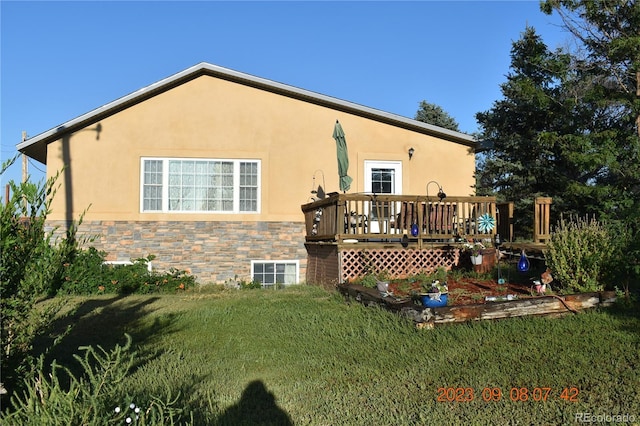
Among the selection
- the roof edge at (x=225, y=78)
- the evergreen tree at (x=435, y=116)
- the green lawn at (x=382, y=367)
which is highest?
the evergreen tree at (x=435, y=116)

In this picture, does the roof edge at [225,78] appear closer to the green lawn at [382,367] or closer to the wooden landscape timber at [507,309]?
the green lawn at [382,367]

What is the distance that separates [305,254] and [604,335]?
8750mm

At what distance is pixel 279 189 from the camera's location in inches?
546

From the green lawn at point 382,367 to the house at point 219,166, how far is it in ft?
16.7

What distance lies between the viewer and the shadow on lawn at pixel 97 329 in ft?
21.6

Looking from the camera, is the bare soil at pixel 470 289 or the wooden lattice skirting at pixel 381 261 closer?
the bare soil at pixel 470 289

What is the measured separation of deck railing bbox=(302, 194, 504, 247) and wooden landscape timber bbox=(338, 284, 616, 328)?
3.94 metres

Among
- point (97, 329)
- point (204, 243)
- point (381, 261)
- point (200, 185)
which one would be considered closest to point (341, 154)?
point (381, 261)

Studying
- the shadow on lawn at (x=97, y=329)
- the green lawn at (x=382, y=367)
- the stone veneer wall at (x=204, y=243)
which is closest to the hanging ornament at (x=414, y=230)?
the green lawn at (x=382, y=367)

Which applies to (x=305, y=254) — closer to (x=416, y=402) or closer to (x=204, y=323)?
(x=204, y=323)

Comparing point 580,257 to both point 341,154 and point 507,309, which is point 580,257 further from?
point 341,154

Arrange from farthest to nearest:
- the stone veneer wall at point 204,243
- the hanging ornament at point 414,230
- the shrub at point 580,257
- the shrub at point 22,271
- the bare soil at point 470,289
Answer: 1. the stone veneer wall at point 204,243
2. the hanging ornament at point 414,230
3. the bare soil at point 470,289
4. the shrub at point 580,257
5. the shrub at point 22,271

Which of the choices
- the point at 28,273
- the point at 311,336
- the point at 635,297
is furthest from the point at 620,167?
the point at 28,273

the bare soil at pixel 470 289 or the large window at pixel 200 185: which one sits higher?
the large window at pixel 200 185
